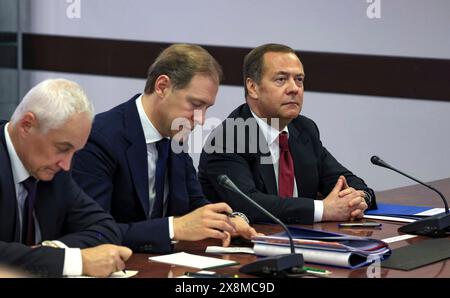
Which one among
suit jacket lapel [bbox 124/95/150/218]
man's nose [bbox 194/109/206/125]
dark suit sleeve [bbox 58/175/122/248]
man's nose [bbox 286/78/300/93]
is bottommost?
dark suit sleeve [bbox 58/175/122/248]

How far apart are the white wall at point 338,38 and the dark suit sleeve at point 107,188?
3513 millimetres

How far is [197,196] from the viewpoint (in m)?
3.39

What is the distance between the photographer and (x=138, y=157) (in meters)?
3.10

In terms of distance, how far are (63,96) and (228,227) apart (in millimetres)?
731

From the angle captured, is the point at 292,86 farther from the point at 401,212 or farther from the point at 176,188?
the point at 176,188

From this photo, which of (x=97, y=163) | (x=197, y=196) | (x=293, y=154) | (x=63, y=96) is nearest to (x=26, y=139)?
(x=63, y=96)

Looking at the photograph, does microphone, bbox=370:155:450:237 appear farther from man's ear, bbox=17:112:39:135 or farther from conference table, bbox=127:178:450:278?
man's ear, bbox=17:112:39:135

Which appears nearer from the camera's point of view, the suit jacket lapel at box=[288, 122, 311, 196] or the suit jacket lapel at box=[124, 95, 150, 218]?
the suit jacket lapel at box=[124, 95, 150, 218]

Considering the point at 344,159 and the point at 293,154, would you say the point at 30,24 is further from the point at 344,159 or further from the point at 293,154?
the point at 293,154

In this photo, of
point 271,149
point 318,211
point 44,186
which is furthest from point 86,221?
point 271,149

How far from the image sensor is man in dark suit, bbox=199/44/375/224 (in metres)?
3.63

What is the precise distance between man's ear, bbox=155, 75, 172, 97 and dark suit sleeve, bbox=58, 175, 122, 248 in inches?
21.9

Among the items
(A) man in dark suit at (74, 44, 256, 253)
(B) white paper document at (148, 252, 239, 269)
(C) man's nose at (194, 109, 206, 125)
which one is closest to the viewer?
(B) white paper document at (148, 252, 239, 269)

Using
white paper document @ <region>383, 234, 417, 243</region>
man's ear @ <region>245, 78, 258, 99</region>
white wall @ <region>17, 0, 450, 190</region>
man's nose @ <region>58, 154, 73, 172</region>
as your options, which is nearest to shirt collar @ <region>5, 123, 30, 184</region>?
man's nose @ <region>58, 154, 73, 172</region>
